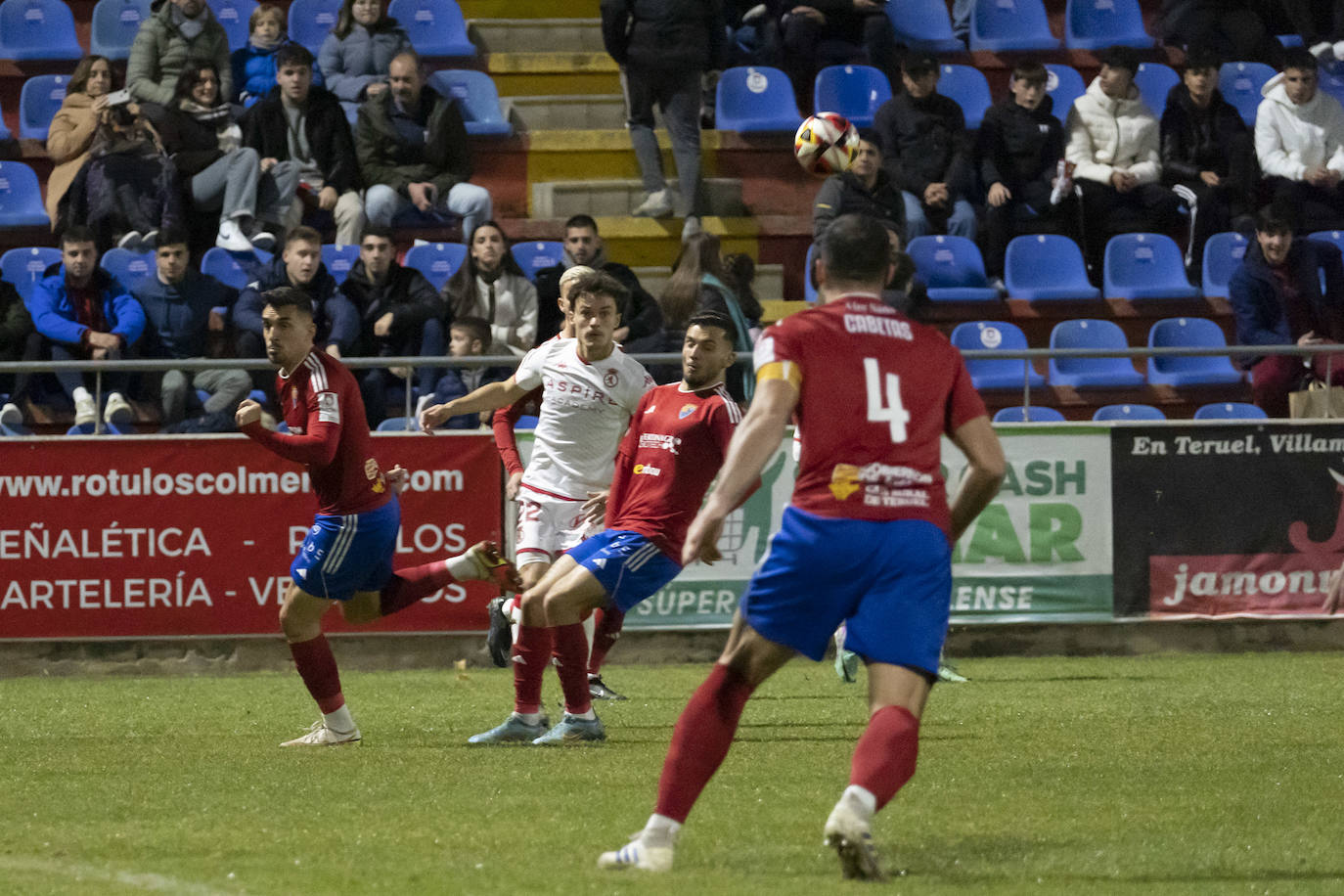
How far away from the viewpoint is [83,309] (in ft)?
44.9

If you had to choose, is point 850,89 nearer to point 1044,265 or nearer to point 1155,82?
point 1044,265

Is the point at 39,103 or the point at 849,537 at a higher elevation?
the point at 39,103

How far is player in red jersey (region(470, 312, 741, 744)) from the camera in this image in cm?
834

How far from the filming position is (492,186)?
1733 cm

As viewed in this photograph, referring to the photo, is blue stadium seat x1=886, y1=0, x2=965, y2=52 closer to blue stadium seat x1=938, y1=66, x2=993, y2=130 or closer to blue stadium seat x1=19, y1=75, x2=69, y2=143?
blue stadium seat x1=938, y1=66, x2=993, y2=130

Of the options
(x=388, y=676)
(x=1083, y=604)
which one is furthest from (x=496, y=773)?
(x=1083, y=604)

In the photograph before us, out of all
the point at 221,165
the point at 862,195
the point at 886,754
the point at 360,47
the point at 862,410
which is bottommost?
the point at 886,754

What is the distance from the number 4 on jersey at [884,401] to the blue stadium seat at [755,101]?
1238 cm

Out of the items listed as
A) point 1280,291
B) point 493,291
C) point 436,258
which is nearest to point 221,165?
point 436,258

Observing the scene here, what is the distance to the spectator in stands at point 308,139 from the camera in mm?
15633

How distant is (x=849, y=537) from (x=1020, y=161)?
1179 centimetres

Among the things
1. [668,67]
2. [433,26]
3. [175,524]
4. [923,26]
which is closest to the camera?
[175,524]

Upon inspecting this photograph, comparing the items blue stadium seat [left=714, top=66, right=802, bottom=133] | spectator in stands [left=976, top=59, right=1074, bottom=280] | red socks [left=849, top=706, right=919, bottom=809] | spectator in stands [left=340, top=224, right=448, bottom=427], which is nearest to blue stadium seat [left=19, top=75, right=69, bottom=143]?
spectator in stands [left=340, top=224, right=448, bottom=427]

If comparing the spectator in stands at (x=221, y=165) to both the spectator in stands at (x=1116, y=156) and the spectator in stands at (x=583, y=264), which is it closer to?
the spectator in stands at (x=583, y=264)
